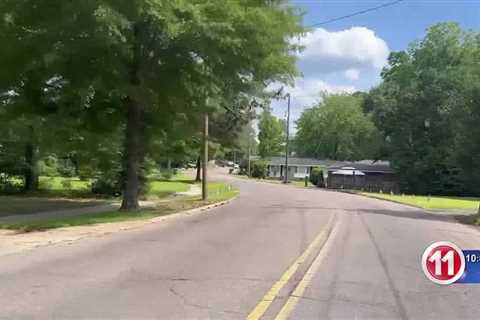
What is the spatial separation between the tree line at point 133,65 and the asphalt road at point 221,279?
6260 millimetres

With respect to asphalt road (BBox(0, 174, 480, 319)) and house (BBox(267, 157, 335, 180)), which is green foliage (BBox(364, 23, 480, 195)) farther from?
asphalt road (BBox(0, 174, 480, 319))

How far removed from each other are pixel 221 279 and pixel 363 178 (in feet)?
241

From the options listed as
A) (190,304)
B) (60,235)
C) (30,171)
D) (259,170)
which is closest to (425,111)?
(259,170)

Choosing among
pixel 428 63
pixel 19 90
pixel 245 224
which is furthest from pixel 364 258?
pixel 428 63

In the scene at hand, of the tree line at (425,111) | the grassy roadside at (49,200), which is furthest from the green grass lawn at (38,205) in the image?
the tree line at (425,111)

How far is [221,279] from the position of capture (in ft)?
32.8

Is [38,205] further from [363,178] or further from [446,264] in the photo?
[363,178]

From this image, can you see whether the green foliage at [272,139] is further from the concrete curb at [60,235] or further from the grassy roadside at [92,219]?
the concrete curb at [60,235]

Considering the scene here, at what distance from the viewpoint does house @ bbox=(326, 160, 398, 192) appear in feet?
255

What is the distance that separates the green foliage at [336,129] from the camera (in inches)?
4328

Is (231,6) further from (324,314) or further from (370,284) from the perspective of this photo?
(324,314)

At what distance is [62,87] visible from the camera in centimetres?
2322

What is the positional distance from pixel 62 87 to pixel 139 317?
17.2 m

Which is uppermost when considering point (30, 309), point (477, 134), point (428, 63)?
point (428, 63)
